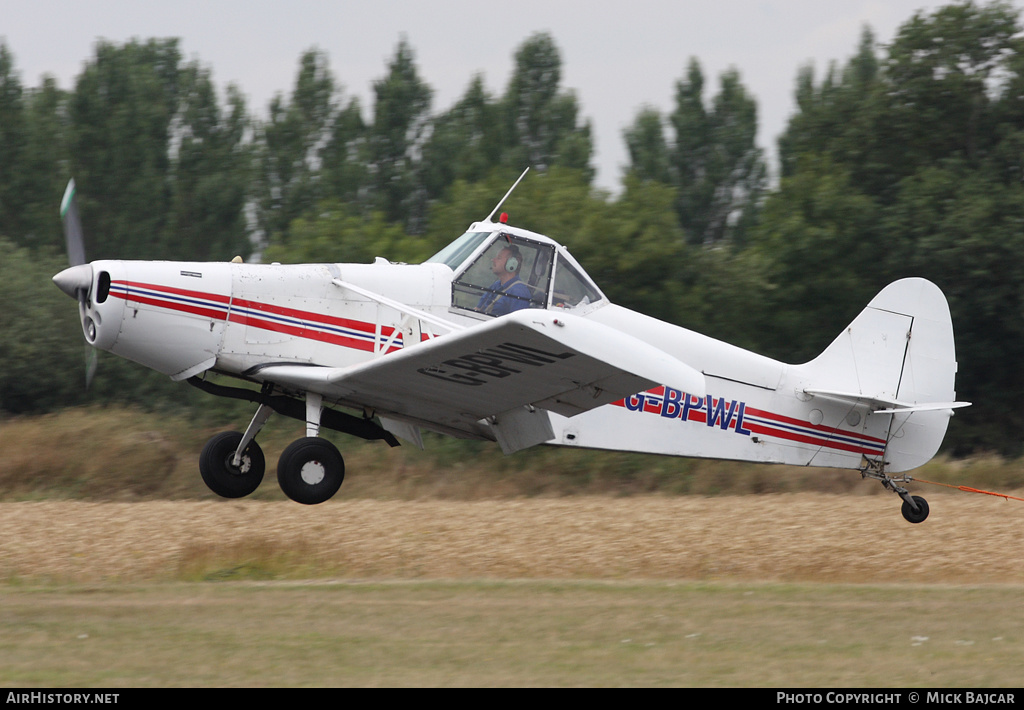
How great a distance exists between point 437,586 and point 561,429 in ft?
5.60

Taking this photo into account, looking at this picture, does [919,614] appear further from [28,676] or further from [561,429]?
[28,676]

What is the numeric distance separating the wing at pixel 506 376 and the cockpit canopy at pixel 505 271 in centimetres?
86

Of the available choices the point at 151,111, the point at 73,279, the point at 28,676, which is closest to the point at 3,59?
the point at 151,111

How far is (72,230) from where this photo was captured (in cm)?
963

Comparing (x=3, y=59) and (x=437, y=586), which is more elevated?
(x=3, y=59)

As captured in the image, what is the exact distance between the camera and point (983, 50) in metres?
24.2

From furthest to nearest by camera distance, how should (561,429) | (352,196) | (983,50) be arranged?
(352,196) → (983,50) → (561,429)

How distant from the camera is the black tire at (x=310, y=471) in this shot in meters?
8.72

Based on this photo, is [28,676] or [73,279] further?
[73,279]

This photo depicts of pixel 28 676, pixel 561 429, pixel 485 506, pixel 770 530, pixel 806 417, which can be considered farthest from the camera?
pixel 485 506

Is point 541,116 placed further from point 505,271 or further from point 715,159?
point 505,271

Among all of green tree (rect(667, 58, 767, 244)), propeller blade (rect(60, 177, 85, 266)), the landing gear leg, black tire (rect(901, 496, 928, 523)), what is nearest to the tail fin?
black tire (rect(901, 496, 928, 523))

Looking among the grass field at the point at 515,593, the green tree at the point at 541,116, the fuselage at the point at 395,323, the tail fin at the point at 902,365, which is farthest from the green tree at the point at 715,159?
the fuselage at the point at 395,323

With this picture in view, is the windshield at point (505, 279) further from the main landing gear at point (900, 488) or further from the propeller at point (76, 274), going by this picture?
the main landing gear at point (900, 488)
